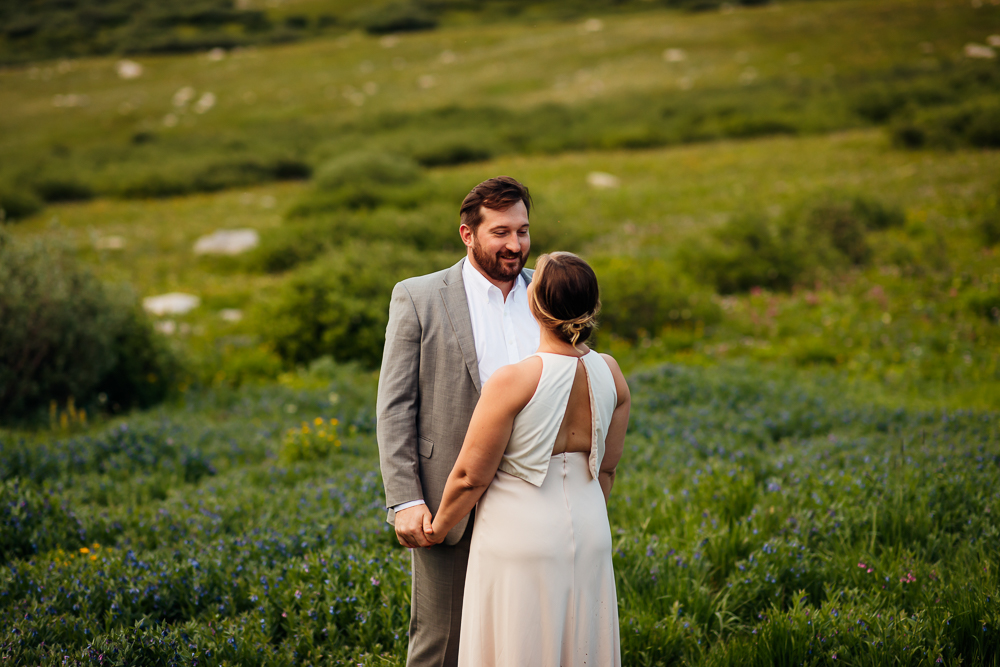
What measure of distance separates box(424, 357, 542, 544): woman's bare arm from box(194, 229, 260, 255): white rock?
14.4 metres

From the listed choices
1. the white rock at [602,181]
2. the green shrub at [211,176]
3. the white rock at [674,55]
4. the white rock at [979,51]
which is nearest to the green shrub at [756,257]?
the white rock at [602,181]

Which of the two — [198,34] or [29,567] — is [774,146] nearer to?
[29,567]

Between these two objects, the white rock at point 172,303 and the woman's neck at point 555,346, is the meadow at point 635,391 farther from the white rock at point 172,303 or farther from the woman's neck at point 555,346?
the woman's neck at point 555,346

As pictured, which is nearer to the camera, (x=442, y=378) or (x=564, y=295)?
(x=564, y=295)

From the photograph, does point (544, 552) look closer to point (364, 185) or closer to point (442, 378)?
point (442, 378)

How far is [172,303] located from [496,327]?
11.2 meters

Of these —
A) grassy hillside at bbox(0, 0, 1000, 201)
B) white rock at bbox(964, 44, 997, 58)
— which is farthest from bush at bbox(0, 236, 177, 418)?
white rock at bbox(964, 44, 997, 58)

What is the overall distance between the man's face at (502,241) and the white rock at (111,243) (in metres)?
16.8

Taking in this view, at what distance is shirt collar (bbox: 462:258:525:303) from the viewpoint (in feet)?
9.12

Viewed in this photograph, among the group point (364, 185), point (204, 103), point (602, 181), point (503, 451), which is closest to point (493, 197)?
point (503, 451)

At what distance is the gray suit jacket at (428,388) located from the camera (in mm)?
2715

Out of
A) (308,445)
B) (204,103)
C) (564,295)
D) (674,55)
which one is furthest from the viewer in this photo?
(204,103)

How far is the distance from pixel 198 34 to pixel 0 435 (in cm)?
5189

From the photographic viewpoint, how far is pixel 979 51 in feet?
61.9
